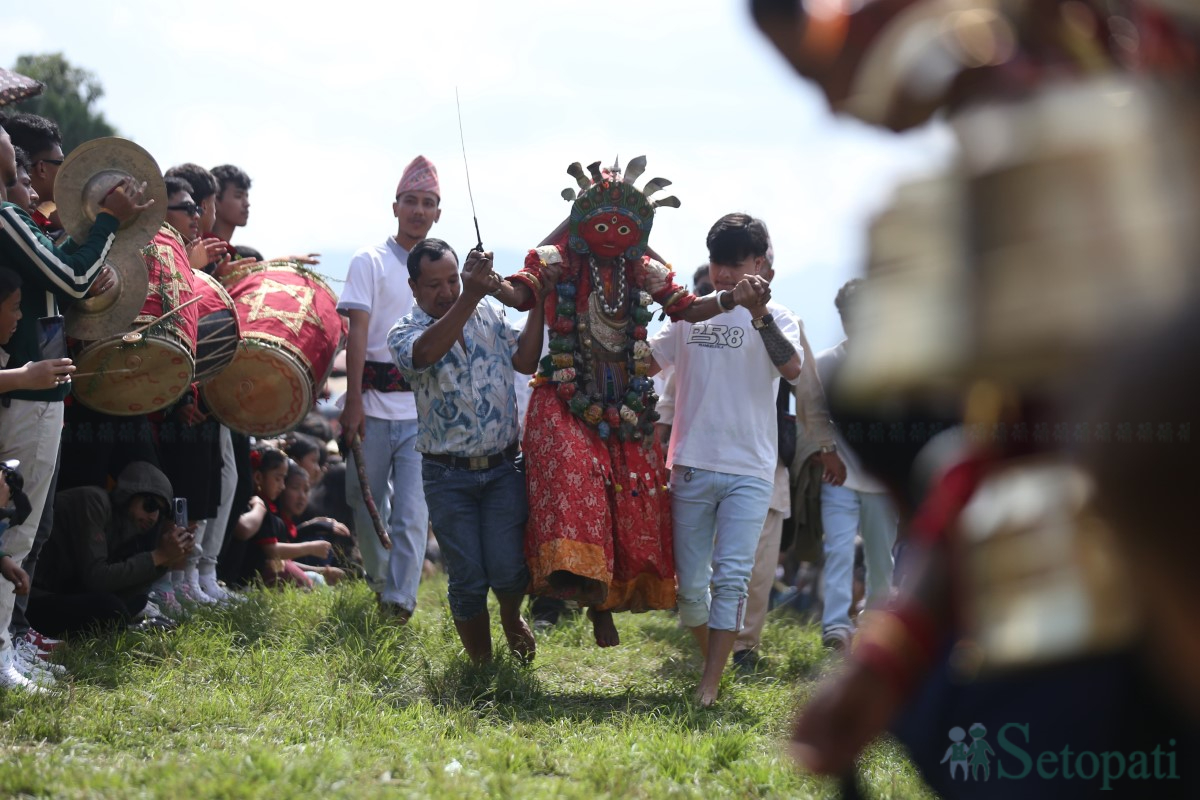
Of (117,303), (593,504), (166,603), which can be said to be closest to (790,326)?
(593,504)

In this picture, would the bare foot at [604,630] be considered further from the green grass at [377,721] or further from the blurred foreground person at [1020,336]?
the blurred foreground person at [1020,336]

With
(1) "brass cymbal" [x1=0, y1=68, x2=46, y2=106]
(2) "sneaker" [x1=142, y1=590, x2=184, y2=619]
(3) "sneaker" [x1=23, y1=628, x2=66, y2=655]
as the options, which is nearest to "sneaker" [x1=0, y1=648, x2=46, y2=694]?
(3) "sneaker" [x1=23, y1=628, x2=66, y2=655]

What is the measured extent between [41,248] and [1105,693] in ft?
13.8

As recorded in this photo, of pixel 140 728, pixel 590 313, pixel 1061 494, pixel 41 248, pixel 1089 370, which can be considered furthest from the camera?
pixel 590 313

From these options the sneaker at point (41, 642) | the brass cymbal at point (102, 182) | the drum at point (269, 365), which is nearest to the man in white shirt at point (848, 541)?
the drum at point (269, 365)

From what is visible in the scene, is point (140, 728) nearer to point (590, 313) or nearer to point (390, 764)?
point (390, 764)

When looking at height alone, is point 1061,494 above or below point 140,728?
above

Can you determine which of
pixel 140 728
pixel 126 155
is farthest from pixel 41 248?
pixel 140 728

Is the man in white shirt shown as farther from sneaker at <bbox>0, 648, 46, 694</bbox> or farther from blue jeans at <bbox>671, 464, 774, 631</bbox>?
sneaker at <bbox>0, 648, 46, 694</bbox>

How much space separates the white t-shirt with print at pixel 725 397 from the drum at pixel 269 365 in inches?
69.1

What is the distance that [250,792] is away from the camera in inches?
134

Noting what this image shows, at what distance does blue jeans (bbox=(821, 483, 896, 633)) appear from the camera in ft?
22.6

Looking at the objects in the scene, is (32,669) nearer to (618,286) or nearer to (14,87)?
(14,87)

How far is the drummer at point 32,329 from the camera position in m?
4.80
